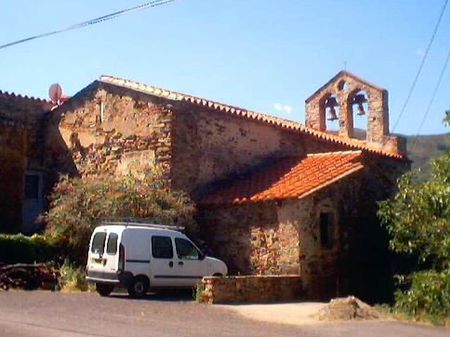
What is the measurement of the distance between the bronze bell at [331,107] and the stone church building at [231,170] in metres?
3.49

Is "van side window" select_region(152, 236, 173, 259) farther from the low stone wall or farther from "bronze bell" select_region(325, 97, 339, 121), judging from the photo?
"bronze bell" select_region(325, 97, 339, 121)

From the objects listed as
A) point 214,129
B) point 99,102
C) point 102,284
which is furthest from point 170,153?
point 102,284

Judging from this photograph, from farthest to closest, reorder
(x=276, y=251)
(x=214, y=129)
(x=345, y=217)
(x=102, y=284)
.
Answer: (x=214, y=129) < (x=345, y=217) < (x=276, y=251) < (x=102, y=284)

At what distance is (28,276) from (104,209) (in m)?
2.83

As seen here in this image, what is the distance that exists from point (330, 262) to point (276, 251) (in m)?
1.73

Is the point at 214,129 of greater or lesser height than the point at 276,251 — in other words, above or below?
above

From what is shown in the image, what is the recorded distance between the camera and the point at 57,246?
19047 mm

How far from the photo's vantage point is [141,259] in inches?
630

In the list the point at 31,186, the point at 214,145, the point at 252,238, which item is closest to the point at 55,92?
the point at 31,186

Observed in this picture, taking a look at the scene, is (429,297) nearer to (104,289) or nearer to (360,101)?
(104,289)

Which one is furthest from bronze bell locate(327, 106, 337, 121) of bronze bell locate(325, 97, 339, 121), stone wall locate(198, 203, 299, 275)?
stone wall locate(198, 203, 299, 275)

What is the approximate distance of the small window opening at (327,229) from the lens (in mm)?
18703

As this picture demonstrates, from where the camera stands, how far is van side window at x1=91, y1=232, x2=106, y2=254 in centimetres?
1622

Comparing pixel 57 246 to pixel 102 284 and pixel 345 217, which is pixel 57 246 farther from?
pixel 345 217
